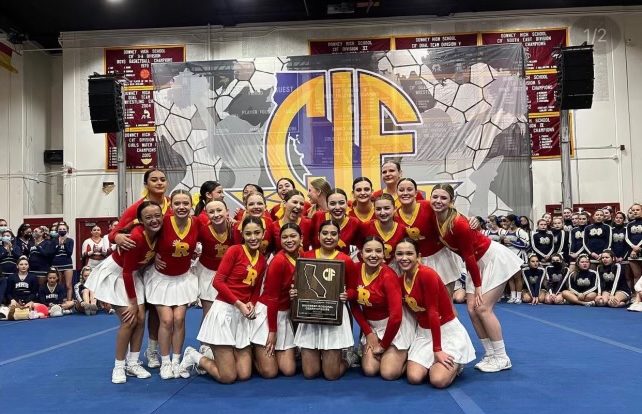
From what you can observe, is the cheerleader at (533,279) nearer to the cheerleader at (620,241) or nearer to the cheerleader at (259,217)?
the cheerleader at (620,241)

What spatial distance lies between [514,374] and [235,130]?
8.94m

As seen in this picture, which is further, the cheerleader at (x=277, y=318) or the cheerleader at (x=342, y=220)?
the cheerleader at (x=342, y=220)

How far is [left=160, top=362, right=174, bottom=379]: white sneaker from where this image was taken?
167 inches

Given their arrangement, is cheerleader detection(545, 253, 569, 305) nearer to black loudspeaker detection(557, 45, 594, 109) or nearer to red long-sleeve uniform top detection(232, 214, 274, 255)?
black loudspeaker detection(557, 45, 594, 109)

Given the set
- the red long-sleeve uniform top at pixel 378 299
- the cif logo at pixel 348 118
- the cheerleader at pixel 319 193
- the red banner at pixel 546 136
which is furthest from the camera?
the red banner at pixel 546 136

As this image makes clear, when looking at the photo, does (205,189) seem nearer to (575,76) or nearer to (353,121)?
(353,121)

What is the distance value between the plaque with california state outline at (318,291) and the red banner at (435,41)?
1047 cm

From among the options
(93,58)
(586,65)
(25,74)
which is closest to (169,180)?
(93,58)

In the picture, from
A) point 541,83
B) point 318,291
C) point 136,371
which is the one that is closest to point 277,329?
point 318,291

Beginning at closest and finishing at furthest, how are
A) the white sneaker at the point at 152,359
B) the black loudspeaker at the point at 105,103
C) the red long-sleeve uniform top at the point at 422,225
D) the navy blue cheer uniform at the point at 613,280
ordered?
the red long-sleeve uniform top at the point at 422,225 < the white sneaker at the point at 152,359 < the navy blue cheer uniform at the point at 613,280 < the black loudspeaker at the point at 105,103

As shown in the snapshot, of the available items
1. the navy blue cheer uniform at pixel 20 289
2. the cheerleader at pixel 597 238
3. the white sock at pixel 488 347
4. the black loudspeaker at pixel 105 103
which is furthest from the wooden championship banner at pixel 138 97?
the white sock at pixel 488 347

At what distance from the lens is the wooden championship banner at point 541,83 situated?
12.5 metres

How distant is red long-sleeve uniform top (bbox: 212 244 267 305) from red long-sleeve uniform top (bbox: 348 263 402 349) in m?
0.83

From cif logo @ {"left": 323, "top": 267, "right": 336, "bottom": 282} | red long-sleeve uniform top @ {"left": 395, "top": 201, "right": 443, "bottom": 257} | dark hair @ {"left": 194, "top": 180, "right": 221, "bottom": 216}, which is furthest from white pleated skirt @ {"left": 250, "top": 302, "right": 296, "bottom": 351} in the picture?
dark hair @ {"left": 194, "top": 180, "right": 221, "bottom": 216}
